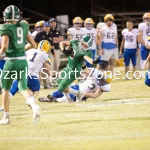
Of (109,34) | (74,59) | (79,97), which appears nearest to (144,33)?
(109,34)

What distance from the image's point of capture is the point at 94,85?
13273mm

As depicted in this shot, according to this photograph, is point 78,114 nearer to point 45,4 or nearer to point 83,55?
point 83,55

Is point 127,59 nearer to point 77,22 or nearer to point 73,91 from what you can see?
point 77,22

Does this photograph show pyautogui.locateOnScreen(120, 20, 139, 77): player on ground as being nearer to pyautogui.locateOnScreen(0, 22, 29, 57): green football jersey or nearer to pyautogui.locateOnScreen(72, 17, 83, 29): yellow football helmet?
pyautogui.locateOnScreen(72, 17, 83, 29): yellow football helmet

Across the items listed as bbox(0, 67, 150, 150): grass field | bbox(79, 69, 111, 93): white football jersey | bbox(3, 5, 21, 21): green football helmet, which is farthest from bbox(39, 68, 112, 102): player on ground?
bbox(3, 5, 21, 21): green football helmet

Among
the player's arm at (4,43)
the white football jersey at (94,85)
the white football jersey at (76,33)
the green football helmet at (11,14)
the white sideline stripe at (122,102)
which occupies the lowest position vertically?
the white sideline stripe at (122,102)

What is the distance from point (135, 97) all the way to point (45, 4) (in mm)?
13257

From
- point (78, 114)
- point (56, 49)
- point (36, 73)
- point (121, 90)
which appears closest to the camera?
point (78, 114)

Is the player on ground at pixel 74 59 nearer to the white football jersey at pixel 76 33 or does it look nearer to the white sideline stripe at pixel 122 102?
the white sideline stripe at pixel 122 102

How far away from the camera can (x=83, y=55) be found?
12.8 m

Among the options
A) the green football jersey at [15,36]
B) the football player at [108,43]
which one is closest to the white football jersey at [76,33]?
the football player at [108,43]

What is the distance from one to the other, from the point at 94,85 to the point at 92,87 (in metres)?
0.08

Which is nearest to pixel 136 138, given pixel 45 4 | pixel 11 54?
pixel 11 54

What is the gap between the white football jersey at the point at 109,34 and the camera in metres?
19.0
